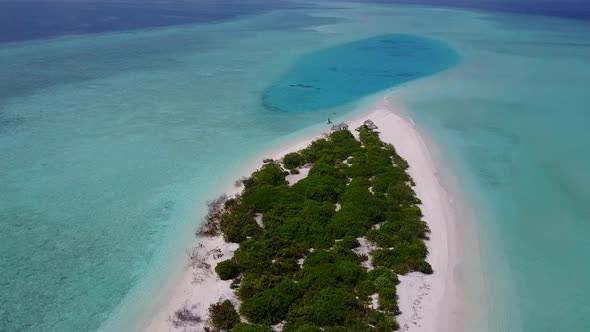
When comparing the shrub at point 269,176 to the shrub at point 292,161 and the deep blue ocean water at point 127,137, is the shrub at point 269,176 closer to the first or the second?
the shrub at point 292,161

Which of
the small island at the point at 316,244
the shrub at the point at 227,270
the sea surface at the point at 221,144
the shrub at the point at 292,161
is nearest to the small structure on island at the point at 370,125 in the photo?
the sea surface at the point at 221,144

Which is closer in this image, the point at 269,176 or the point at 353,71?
the point at 269,176

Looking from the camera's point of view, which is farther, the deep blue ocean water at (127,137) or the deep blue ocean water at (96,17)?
the deep blue ocean water at (96,17)

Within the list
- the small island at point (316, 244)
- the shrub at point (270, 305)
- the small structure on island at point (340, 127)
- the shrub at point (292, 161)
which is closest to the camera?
the shrub at point (270, 305)

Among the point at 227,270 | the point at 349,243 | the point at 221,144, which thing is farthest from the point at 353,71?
the point at 227,270

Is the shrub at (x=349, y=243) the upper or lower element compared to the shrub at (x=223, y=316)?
upper

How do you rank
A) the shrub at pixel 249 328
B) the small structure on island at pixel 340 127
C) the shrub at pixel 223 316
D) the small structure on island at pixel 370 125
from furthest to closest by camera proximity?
the small structure on island at pixel 370 125 < the small structure on island at pixel 340 127 < the shrub at pixel 223 316 < the shrub at pixel 249 328

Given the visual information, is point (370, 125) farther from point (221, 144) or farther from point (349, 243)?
point (349, 243)
